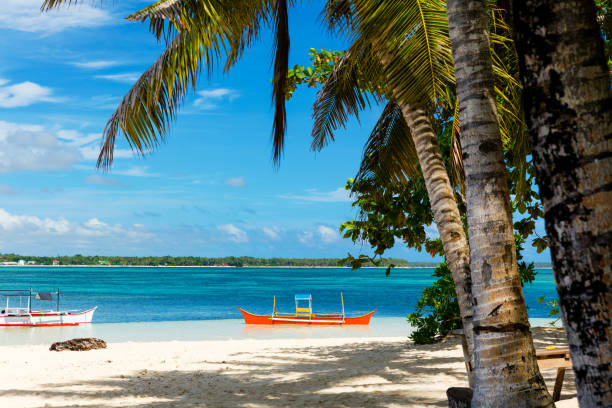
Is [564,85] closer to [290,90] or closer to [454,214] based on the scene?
[454,214]

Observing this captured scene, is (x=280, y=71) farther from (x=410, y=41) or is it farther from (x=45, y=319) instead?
(x=45, y=319)

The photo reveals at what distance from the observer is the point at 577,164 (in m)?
2.10

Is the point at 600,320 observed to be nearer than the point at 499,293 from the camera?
Yes

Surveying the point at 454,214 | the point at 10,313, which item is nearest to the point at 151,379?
the point at 454,214

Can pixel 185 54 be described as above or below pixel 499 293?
above

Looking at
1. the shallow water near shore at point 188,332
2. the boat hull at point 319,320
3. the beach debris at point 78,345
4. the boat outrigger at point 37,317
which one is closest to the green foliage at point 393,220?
the beach debris at point 78,345

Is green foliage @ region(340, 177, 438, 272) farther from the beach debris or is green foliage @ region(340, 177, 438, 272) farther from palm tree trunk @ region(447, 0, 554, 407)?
the beach debris

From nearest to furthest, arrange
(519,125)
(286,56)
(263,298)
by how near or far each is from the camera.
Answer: (519,125)
(286,56)
(263,298)

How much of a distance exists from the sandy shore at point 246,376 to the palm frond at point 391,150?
10.3 ft

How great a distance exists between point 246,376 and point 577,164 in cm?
858

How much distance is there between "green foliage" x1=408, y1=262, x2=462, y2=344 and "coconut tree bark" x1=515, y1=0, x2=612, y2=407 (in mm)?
9728

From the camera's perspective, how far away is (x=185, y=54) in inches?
252

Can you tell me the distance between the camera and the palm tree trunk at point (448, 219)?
514 cm

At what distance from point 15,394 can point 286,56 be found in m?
6.47
